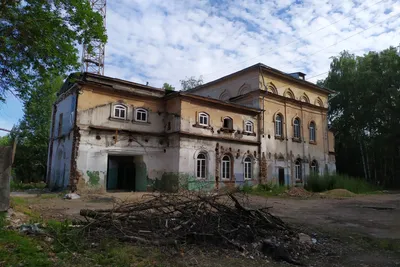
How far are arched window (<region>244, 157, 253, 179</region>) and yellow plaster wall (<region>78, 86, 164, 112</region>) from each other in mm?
7832

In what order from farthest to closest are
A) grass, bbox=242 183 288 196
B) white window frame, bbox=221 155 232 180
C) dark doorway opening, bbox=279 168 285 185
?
dark doorway opening, bbox=279 168 285 185 < white window frame, bbox=221 155 232 180 < grass, bbox=242 183 288 196

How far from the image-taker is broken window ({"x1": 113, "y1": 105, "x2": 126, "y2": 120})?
1942 centimetres

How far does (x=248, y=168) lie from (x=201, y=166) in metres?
4.60

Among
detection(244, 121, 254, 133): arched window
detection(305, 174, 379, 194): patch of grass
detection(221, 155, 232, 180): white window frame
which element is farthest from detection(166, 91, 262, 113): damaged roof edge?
detection(305, 174, 379, 194): patch of grass

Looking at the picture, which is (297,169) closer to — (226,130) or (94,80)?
(226,130)

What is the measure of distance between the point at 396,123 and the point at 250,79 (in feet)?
58.2

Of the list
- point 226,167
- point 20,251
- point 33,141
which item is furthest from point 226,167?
point 33,141

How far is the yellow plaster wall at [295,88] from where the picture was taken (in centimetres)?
2641

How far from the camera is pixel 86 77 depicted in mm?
18672

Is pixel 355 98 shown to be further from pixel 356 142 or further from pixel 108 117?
pixel 108 117

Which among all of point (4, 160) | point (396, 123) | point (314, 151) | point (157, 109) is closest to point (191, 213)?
point (4, 160)

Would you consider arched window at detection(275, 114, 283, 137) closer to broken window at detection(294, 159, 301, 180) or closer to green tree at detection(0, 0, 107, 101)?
broken window at detection(294, 159, 301, 180)

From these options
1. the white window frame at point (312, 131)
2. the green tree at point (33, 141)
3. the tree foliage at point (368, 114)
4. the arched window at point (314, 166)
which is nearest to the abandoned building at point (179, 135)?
the arched window at point (314, 166)

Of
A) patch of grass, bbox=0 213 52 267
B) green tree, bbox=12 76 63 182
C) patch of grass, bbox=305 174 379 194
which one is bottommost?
patch of grass, bbox=0 213 52 267
